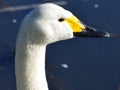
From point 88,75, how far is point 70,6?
1.28 metres

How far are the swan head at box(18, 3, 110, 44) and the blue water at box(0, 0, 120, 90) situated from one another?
1.88 m

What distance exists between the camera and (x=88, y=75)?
470 centimetres

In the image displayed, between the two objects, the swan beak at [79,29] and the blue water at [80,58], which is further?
the blue water at [80,58]

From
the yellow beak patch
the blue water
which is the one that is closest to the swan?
the yellow beak patch

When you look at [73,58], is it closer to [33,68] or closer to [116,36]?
[116,36]

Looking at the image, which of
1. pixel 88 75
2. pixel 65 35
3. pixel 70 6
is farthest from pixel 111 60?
pixel 65 35

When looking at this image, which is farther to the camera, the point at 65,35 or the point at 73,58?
the point at 73,58

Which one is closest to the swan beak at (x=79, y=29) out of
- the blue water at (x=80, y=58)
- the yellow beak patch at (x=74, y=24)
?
the yellow beak patch at (x=74, y=24)

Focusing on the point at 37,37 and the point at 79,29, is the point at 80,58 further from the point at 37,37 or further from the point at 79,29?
the point at 37,37

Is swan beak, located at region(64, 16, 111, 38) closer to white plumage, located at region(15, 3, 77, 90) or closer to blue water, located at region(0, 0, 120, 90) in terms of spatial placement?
white plumage, located at region(15, 3, 77, 90)

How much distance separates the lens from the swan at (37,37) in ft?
8.49

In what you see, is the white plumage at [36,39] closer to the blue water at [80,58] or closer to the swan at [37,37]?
the swan at [37,37]

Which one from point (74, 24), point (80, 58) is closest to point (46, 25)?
point (74, 24)

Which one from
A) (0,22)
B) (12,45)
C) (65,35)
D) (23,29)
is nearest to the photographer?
(23,29)
